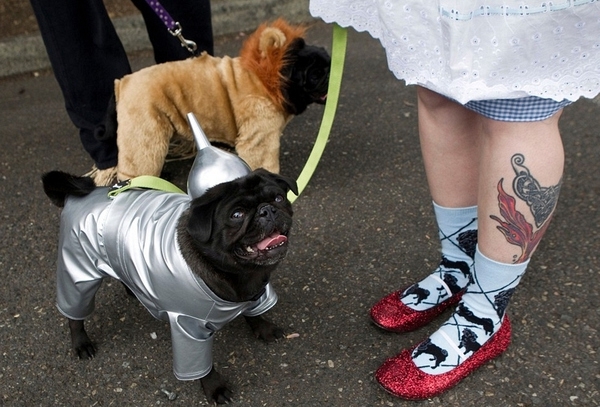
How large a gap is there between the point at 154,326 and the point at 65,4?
1421 mm

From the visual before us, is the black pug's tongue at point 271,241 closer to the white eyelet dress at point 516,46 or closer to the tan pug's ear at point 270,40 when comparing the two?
the white eyelet dress at point 516,46

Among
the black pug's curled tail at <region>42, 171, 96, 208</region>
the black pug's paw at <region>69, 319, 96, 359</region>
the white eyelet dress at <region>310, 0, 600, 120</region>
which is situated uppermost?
the white eyelet dress at <region>310, 0, 600, 120</region>

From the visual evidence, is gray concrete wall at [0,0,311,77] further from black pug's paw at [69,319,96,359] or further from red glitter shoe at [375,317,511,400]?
red glitter shoe at [375,317,511,400]

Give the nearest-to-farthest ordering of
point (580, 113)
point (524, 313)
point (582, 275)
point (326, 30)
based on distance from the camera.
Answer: point (524, 313)
point (582, 275)
point (580, 113)
point (326, 30)

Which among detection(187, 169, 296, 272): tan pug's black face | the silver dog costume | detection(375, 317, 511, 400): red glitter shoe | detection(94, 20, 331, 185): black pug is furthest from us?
detection(94, 20, 331, 185): black pug

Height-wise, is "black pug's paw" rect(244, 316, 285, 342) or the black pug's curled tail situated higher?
the black pug's curled tail

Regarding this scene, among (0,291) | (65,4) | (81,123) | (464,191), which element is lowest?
(0,291)

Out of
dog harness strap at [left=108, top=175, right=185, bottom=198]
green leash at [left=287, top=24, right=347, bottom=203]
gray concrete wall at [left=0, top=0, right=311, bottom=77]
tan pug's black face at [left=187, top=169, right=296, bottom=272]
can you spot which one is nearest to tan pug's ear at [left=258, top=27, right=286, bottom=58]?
green leash at [left=287, top=24, right=347, bottom=203]

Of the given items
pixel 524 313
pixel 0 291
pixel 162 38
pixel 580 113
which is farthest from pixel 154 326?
pixel 580 113

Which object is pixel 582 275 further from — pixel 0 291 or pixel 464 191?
pixel 0 291

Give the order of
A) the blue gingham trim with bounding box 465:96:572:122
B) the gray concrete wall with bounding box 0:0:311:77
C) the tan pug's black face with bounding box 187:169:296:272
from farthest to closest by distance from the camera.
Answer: the gray concrete wall with bounding box 0:0:311:77 → the tan pug's black face with bounding box 187:169:296:272 → the blue gingham trim with bounding box 465:96:572:122

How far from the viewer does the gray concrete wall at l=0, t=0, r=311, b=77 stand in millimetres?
4426

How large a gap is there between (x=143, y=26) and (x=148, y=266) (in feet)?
10.6

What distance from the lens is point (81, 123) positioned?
2.99 m
